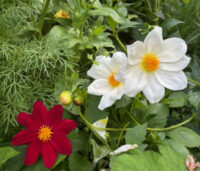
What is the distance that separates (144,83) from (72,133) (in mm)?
238

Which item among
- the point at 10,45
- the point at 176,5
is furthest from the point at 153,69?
the point at 176,5

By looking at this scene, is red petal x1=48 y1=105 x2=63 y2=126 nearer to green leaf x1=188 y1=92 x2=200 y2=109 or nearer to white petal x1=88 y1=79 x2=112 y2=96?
white petal x1=88 y1=79 x2=112 y2=96

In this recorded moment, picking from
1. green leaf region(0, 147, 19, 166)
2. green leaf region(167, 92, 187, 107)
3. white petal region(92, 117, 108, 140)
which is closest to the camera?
green leaf region(0, 147, 19, 166)

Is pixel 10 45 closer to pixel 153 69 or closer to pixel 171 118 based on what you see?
pixel 153 69

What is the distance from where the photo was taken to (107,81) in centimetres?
76

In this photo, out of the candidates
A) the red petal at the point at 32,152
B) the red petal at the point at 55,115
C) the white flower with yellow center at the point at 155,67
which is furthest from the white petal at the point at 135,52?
the red petal at the point at 32,152

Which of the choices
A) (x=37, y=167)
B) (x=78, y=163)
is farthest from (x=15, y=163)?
(x=78, y=163)

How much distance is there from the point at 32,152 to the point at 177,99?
0.47 meters

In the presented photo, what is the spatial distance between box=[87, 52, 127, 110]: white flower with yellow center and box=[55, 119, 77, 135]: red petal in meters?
0.09

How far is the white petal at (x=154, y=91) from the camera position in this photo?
0.67 metres

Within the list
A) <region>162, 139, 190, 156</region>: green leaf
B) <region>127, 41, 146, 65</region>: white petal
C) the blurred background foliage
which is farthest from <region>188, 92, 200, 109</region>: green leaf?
<region>127, 41, 146, 65</region>: white petal

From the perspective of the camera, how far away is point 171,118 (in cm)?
93

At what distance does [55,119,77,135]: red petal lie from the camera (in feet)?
2.21

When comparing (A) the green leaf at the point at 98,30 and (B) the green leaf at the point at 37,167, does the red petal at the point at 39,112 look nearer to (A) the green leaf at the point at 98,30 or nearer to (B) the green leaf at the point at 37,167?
(B) the green leaf at the point at 37,167
